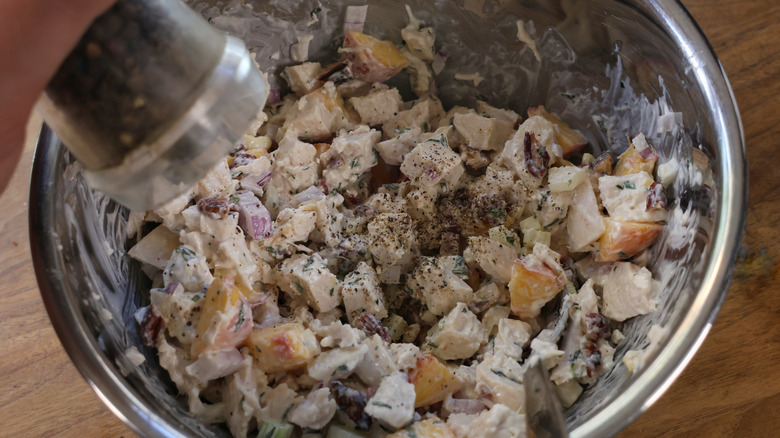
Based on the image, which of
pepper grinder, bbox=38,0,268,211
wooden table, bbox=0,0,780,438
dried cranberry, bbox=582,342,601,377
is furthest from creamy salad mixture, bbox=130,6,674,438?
pepper grinder, bbox=38,0,268,211

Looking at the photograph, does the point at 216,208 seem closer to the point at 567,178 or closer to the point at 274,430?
the point at 274,430

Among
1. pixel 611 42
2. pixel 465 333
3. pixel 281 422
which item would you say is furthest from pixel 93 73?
pixel 611 42

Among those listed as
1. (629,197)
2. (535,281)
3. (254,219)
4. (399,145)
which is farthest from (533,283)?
(254,219)

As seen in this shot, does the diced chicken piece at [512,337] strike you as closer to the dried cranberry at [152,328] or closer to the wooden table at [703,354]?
the wooden table at [703,354]

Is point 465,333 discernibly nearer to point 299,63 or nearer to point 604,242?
point 604,242

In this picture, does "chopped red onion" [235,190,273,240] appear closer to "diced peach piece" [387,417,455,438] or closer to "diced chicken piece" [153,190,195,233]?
"diced chicken piece" [153,190,195,233]

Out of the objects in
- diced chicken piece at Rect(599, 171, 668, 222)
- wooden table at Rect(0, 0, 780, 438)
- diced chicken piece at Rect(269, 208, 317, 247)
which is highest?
diced chicken piece at Rect(599, 171, 668, 222)
